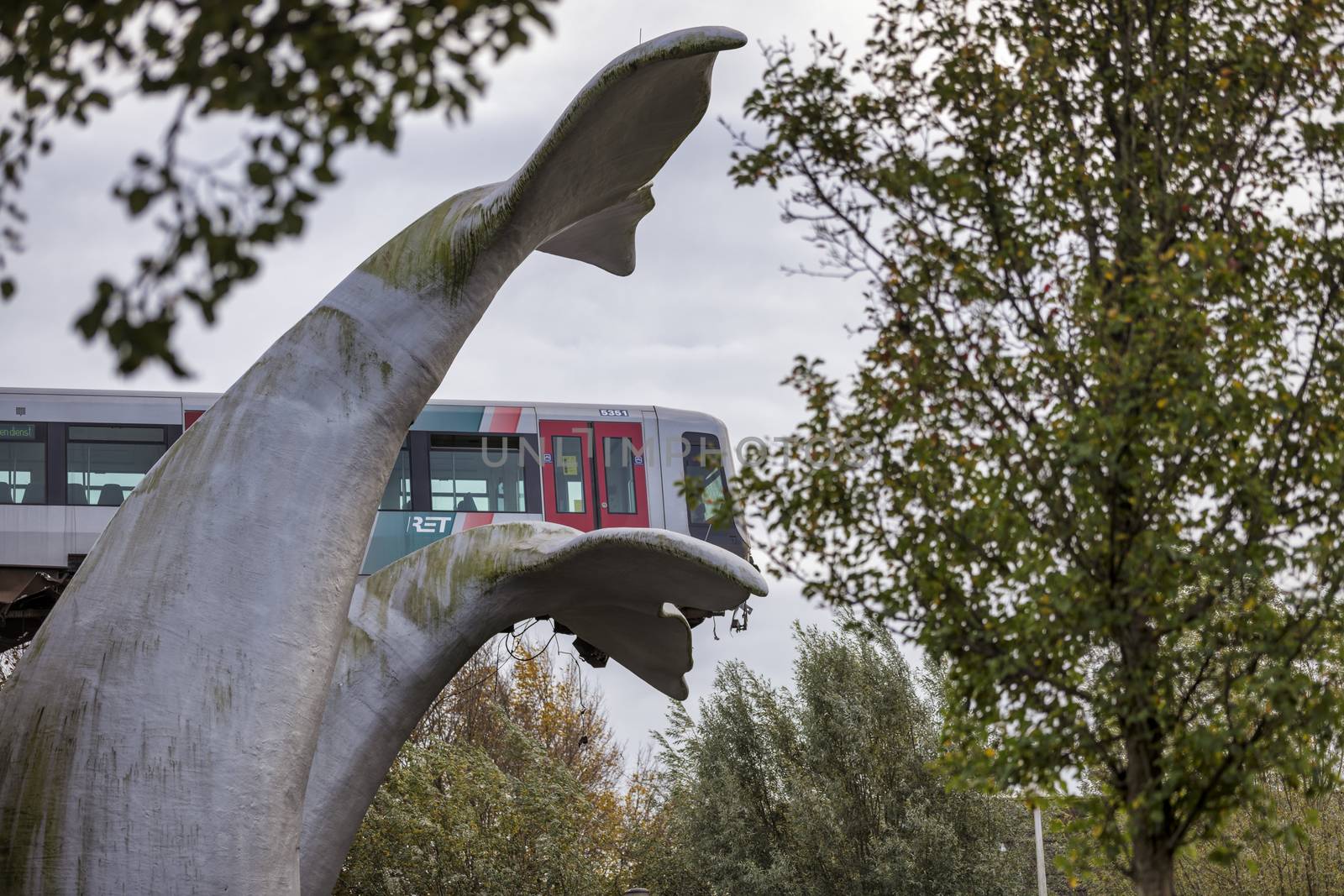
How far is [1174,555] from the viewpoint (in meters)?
5.55

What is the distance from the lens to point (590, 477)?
21.2 m

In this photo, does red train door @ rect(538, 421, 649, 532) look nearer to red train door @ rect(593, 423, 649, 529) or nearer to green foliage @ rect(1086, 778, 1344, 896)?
red train door @ rect(593, 423, 649, 529)

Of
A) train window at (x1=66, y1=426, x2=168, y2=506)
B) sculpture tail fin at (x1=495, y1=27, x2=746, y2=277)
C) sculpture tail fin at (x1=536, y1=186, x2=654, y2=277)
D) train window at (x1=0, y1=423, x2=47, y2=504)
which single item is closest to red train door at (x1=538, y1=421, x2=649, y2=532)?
train window at (x1=66, y1=426, x2=168, y2=506)

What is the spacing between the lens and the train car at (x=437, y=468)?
1920 cm

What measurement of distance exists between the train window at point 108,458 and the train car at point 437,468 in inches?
0.6

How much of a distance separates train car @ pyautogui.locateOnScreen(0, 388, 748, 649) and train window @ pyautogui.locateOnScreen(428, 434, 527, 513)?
1 centimetres

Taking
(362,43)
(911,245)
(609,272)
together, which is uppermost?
(609,272)

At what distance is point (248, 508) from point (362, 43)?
187 inches

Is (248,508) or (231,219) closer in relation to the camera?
(231,219)

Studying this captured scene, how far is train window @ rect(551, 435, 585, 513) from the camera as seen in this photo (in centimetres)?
2100

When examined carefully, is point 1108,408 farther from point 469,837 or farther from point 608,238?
point 469,837

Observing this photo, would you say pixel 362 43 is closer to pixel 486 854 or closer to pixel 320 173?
pixel 320 173

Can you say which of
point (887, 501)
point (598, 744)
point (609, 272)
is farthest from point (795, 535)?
point (598, 744)

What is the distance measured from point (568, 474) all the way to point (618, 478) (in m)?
0.75
